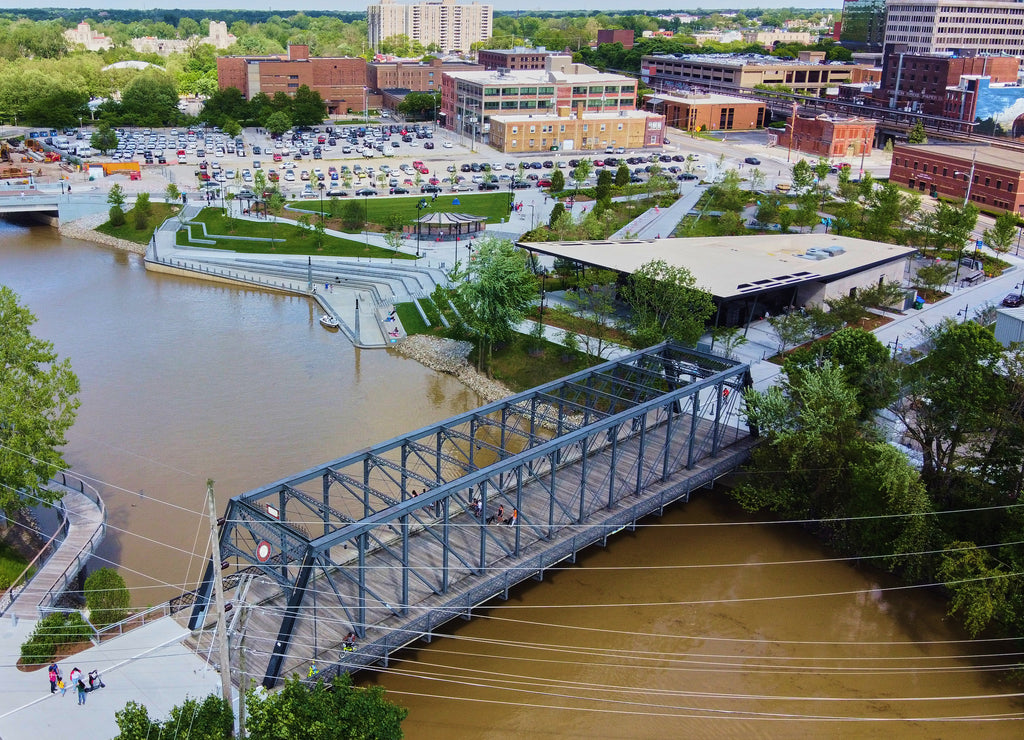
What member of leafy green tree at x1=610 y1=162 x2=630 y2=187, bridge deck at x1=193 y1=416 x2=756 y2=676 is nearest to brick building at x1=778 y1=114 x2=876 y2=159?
leafy green tree at x1=610 y1=162 x2=630 y2=187

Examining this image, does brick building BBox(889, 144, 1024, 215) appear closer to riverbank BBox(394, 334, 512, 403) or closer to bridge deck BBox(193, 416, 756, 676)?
riverbank BBox(394, 334, 512, 403)

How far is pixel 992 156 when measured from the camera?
205 ft

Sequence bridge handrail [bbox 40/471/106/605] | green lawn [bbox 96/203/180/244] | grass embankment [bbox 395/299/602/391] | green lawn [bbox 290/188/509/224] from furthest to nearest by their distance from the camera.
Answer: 1. green lawn [bbox 290/188/509/224]
2. green lawn [bbox 96/203/180/244]
3. grass embankment [bbox 395/299/602/391]
4. bridge handrail [bbox 40/471/106/605]

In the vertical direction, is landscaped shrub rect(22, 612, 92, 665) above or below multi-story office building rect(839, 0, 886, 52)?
below

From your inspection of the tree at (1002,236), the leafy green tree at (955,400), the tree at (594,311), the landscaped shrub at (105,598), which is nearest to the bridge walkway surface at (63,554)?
the landscaped shrub at (105,598)

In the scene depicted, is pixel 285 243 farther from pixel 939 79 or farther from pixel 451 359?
pixel 939 79

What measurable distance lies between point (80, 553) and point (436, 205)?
39822 mm

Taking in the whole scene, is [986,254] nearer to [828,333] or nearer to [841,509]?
[828,333]

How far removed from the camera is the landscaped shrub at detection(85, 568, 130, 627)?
56.4ft

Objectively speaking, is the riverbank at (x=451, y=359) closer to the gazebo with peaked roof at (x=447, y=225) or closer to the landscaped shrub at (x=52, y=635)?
the gazebo with peaked roof at (x=447, y=225)

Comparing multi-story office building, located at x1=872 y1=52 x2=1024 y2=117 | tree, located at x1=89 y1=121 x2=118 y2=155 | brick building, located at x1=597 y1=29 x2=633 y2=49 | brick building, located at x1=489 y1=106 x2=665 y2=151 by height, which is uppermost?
brick building, located at x1=597 y1=29 x2=633 y2=49

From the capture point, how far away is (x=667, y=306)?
102 ft

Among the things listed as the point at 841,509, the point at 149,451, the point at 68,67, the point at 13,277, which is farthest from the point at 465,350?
the point at 68,67

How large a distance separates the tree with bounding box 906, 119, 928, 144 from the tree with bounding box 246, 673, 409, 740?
7381cm
